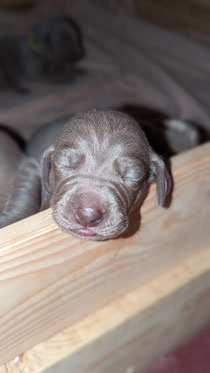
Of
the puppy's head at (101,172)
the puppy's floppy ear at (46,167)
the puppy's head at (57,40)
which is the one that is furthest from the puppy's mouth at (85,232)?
the puppy's head at (57,40)

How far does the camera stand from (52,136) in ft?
9.68

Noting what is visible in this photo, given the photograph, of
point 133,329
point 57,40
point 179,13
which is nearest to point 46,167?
point 133,329

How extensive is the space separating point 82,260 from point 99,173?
419 millimetres

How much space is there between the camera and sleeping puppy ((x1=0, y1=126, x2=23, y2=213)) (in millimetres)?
2568

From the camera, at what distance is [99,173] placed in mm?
2004

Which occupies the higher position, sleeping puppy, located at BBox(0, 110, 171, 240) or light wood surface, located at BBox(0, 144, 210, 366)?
sleeping puppy, located at BBox(0, 110, 171, 240)

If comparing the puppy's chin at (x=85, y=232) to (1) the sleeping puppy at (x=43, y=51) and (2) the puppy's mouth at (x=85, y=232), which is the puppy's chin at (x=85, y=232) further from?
(1) the sleeping puppy at (x=43, y=51)

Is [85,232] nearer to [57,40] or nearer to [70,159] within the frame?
[70,159]

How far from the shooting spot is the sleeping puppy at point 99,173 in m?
1.82

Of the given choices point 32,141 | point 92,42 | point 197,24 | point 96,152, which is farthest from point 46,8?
point 96,152

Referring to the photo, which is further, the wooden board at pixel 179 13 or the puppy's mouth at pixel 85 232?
the wooden board at pixel 179 13

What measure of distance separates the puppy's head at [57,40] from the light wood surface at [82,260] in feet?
9.82

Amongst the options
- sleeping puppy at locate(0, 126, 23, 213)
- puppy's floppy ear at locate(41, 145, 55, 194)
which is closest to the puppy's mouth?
puppy's floppy ear at locate(41, 145, 55, 194)

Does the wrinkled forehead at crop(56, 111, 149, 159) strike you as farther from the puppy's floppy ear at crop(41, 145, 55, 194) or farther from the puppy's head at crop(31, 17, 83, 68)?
the puppy's head at crop(31, 17, 83, 68)
